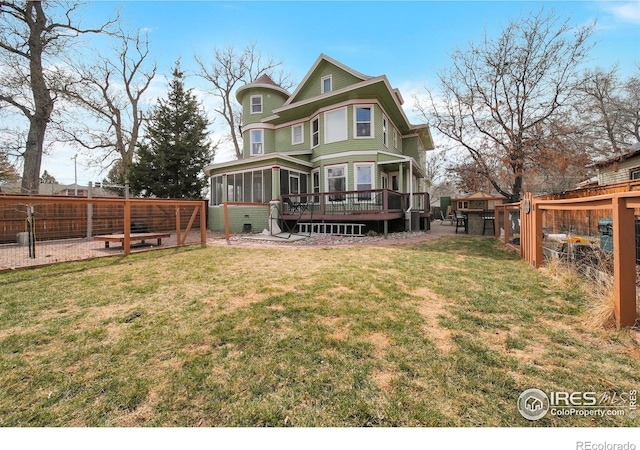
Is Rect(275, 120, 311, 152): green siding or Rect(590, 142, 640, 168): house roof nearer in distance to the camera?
Rect(590, 142, 640, 168): house roof

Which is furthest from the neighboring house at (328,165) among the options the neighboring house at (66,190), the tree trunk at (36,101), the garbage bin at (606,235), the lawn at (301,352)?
the tree trunk at (36,101)

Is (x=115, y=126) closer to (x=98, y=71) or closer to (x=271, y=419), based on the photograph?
(x=98, y=71)

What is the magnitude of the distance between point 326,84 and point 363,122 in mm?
3501

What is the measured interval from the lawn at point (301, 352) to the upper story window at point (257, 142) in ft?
46.3

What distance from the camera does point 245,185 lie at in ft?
47.2

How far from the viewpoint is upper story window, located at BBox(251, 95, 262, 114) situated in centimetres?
1802

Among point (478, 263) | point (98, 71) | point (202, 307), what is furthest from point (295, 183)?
point (98, 71)

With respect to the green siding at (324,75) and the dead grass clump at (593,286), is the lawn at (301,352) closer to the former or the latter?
the dead grass clump at (593,286)

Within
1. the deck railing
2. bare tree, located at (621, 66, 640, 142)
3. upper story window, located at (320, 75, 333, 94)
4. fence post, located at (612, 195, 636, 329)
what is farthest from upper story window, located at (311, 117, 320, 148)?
bare tree, located at (621, 66, 640, 142)

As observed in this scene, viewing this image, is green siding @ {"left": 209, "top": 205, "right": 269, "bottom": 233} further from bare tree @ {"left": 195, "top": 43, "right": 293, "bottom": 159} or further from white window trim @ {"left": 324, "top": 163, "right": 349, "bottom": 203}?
bare tree @ {"left": 195, "top": 43, "right": 293, "bottom": 159}

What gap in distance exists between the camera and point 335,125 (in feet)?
43.3

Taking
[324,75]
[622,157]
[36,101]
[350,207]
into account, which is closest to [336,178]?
[350,207]

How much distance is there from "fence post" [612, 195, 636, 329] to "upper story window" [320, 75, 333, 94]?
1371 centimetres

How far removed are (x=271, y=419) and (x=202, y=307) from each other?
2161 millimetres
